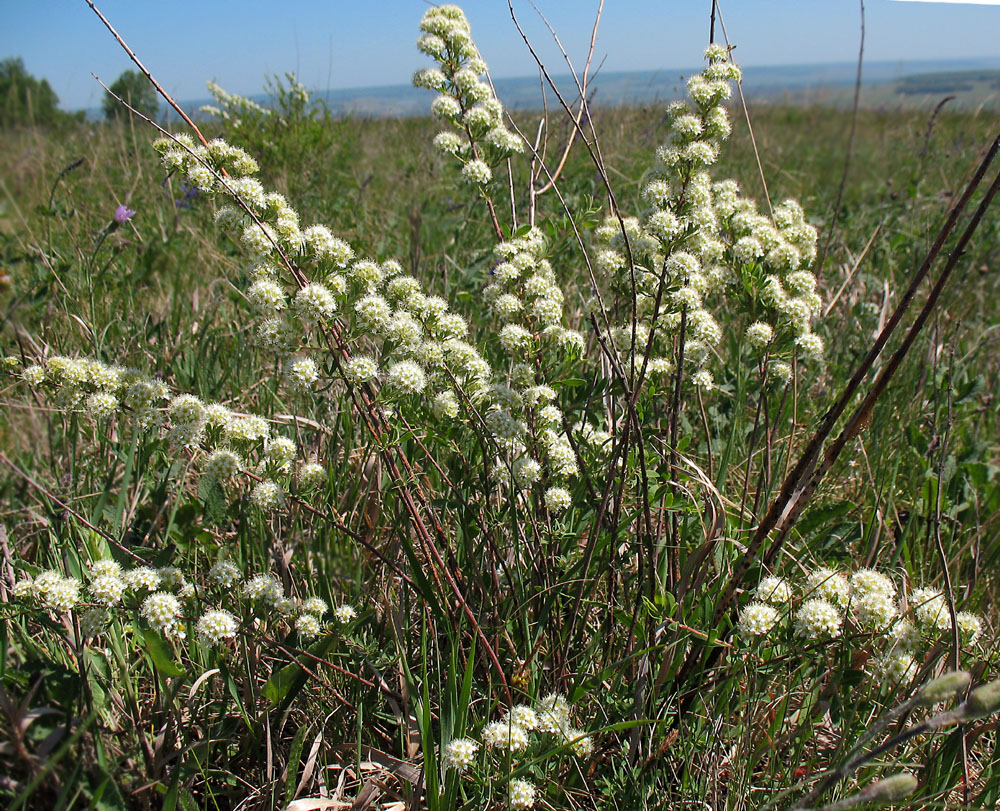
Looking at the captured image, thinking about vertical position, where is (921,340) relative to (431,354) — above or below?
below

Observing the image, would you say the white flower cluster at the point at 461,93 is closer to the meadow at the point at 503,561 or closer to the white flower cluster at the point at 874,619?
the meadow at the point at 503,561

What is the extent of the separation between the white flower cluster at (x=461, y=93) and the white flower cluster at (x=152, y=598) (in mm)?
1240

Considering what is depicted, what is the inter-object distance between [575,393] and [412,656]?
105 centimetres

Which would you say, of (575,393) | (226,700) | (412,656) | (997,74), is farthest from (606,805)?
(997,74)

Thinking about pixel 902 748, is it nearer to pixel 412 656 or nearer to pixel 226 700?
pixel 412 656

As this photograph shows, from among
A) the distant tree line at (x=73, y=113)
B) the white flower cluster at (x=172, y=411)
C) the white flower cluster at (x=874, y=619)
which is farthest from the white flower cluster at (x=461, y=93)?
the distant tree line at (x=73, y=113)

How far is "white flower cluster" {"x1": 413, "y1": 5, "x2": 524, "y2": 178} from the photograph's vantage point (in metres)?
1.99

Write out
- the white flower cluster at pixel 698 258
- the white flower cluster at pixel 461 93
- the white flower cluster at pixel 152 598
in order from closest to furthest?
1. the white flower cluster at pixel 152 598
2. the white flower cluster at pixel 698 258
3. the white flower cluster at pixel 461 93

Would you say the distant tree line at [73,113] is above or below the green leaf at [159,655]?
above

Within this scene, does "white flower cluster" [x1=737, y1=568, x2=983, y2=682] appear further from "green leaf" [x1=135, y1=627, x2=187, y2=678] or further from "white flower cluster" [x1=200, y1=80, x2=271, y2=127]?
"white flower cluster" [x1=200, y1=80, x2=271, y2=127]

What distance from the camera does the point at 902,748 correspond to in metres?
1.62

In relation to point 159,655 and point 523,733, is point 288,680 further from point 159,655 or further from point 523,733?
point 523,733

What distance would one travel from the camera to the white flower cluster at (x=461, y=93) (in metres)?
1.99

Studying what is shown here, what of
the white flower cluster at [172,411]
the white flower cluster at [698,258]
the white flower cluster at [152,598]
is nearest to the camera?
the white flower cluster at [152,598]
